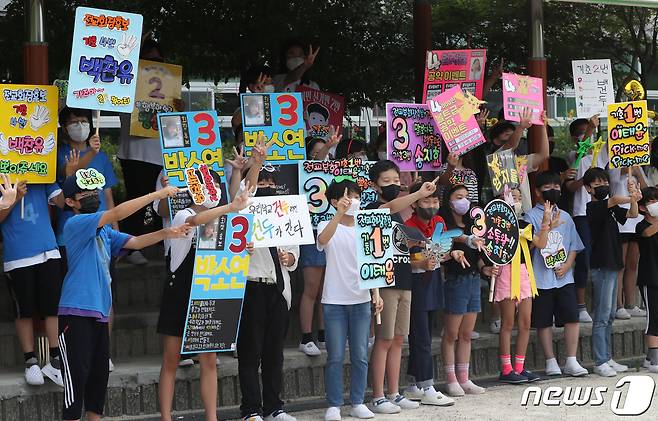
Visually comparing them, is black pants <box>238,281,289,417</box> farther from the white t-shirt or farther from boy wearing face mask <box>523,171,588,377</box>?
boy wearing face mask <box>523,171,588,377</box>

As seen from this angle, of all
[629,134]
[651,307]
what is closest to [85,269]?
[629,134]

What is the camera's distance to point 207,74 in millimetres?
12352

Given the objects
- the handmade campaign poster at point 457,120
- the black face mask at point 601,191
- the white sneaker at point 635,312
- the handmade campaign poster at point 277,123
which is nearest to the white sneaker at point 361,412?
the handmade campaign poster at point 277,123

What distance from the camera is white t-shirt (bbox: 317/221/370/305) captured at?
8.22m

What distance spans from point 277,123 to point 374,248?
1313 mm

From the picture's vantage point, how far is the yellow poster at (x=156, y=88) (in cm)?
927

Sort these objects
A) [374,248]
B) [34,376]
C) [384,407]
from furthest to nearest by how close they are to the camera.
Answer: [384,407] < [374,248] < [34,376]

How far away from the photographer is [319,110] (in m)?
10.6

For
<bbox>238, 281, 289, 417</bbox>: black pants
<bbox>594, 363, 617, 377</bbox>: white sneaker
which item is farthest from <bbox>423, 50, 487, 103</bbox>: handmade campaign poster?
<bbox>238, 281, 289, 417</bbox>: black pants

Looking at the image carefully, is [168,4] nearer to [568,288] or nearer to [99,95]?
[99,95]

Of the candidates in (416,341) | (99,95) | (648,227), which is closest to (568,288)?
(648,227)

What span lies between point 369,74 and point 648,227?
3649 millimetres

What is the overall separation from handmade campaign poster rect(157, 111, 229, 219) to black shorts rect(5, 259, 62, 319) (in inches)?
39.0

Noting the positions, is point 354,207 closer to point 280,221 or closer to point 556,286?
point 280,221
